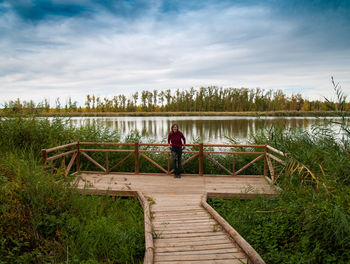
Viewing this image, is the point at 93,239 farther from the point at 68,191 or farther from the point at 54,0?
the point at 54,0

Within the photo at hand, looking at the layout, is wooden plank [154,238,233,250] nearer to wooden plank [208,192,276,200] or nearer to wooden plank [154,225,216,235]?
wooden plank [154,225,216,235]

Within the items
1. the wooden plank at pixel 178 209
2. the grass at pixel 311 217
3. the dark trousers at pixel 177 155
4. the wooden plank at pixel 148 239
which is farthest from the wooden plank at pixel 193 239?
the dark trousers at pixel 177 155

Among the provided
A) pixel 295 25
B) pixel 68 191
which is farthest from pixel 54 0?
pixel 295 25

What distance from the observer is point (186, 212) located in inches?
179

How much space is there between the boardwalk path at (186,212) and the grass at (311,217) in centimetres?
73

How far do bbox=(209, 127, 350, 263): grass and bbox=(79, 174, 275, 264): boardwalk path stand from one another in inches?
28.7

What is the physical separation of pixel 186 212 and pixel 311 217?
223cm

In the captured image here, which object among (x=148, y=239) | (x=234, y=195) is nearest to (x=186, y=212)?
(x=148, y=239)

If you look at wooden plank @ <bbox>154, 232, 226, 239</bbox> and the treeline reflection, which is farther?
the treeline reflection

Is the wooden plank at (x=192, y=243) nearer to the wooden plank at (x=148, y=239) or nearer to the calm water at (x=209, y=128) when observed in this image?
the wooden plank at (x=148, y=239)

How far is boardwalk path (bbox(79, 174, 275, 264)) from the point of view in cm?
307

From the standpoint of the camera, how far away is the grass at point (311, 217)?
2.96m

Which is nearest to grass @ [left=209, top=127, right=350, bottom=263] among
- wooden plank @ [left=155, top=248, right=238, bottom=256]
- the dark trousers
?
wooden plank @ [left=155, top=248, right=238, bottom=256]

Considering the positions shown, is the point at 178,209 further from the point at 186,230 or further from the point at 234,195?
the point at 234,195
